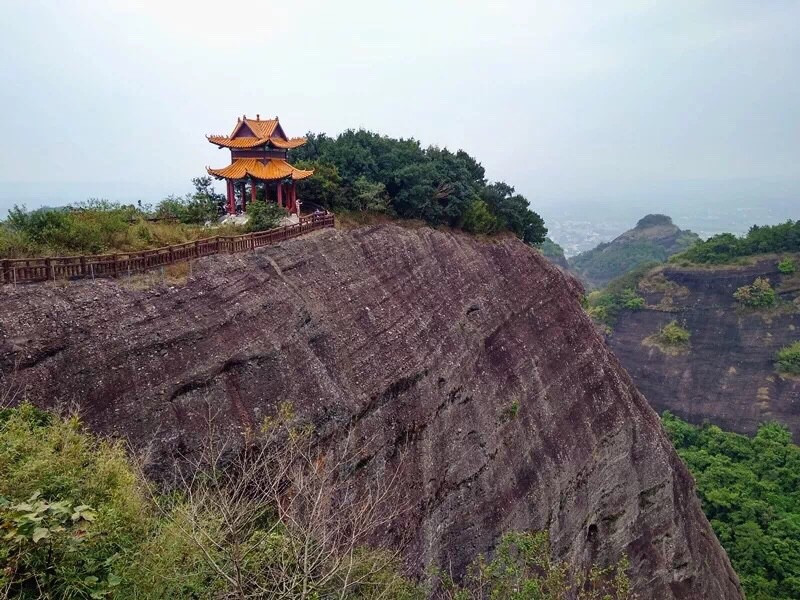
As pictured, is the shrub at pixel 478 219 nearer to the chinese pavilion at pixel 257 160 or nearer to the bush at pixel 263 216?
the chinese pavilion at pixel 257 160

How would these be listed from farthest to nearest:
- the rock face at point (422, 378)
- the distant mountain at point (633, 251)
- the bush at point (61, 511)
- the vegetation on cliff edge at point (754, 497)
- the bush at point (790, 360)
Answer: the distant mountain at point (633, 251), the bush at point (790, 360), the vegetation on cliff edge at point (754, 497), the rock face at point (422, 378), the bush at point (61, 511)

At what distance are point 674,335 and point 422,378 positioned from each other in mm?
40550

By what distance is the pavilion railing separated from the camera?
35.7 ft

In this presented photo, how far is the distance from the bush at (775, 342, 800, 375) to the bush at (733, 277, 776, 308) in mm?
5055

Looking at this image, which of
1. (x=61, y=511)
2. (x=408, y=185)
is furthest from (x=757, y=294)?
(x=61, y=511)

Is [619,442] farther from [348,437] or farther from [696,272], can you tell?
[696,272]

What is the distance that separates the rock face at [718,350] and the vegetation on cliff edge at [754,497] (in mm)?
3058

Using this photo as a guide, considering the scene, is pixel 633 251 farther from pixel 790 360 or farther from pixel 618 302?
pixel 790 360

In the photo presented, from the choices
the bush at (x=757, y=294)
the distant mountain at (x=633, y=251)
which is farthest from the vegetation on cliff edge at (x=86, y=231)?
the distant mountain at (x=633, y=251)

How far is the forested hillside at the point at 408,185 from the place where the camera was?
67.6ft

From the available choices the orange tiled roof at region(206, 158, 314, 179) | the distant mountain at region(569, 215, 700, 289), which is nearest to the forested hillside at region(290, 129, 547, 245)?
the orange tiled roof at region(206, 158, 314, 179)

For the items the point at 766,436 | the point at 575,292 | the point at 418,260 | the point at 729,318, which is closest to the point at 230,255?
the point at 418,260

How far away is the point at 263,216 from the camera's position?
16.2 m

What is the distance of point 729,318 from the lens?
4706 cm
